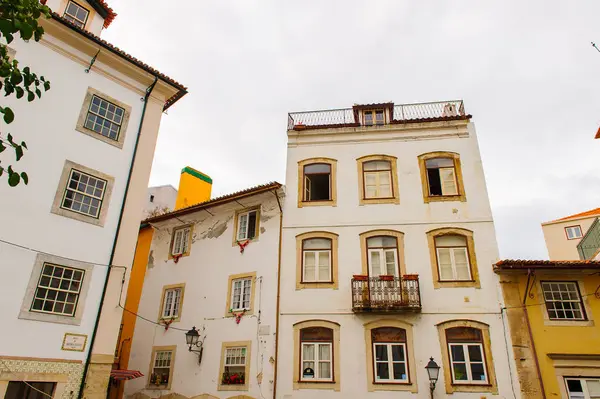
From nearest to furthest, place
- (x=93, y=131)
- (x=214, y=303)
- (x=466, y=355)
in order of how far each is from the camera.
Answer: (x=93, y=131)
(x=466, y=355)
(x=214, y=303)

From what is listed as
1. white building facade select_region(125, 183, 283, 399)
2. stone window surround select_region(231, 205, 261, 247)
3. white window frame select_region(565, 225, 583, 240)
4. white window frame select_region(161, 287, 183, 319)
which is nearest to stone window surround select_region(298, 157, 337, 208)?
white building facade select_region(125, 183, 283, 399)

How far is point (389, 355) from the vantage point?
49.8 ft

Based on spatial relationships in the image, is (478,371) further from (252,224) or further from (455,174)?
(252,224)

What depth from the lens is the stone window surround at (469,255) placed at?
15.7 meters

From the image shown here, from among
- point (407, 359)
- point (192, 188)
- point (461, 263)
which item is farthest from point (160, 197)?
point (461, 263)

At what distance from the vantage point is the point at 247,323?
17.2 metres

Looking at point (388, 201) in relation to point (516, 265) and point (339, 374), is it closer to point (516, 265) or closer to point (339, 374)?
point (516, 265)

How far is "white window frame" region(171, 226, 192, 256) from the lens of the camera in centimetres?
2126

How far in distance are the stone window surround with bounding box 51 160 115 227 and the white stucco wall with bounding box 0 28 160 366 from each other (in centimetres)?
11

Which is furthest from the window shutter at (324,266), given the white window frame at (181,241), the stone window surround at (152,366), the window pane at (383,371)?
the stone window surround at (152,366)

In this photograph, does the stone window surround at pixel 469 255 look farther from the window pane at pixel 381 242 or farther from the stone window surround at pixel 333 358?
the stone window surround at pixel 333 358

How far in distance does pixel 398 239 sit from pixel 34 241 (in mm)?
12065

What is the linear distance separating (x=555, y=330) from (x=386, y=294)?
5572 mm

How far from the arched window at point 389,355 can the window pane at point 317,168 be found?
22.8 ft
